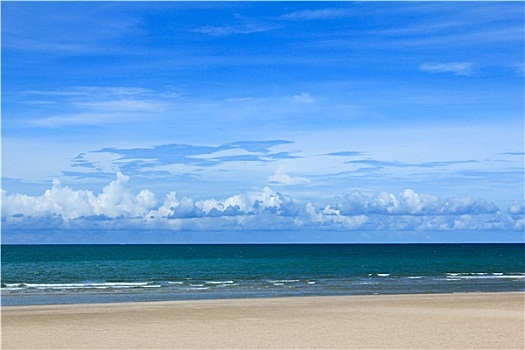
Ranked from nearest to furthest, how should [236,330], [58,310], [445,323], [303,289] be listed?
1. [236,330]
2. [445,323]
3. [58,310]
4. [303,289]

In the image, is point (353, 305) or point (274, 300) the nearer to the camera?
point (353, 305)

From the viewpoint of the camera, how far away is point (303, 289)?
38656 mm

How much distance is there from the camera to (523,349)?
16281mm

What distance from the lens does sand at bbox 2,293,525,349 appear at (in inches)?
691

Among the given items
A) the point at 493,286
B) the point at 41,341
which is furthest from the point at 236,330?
the point at 493,286

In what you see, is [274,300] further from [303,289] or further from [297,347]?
[297,347]

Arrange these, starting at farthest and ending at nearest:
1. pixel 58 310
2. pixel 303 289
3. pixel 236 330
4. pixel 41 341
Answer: pixel 303 289 < pixel 58 310 < pixel 236 330 < pixel 41 341

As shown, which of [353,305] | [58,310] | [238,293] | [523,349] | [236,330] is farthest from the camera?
[238,293]

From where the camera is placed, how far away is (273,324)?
69.5ft

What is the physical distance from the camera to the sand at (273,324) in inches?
691

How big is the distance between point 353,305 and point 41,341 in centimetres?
1335

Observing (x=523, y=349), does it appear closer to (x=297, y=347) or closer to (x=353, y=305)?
(x=297, y=347)

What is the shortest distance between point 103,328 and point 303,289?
64.2ft

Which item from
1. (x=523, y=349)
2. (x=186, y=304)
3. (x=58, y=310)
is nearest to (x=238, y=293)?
(x=186, y=304)
